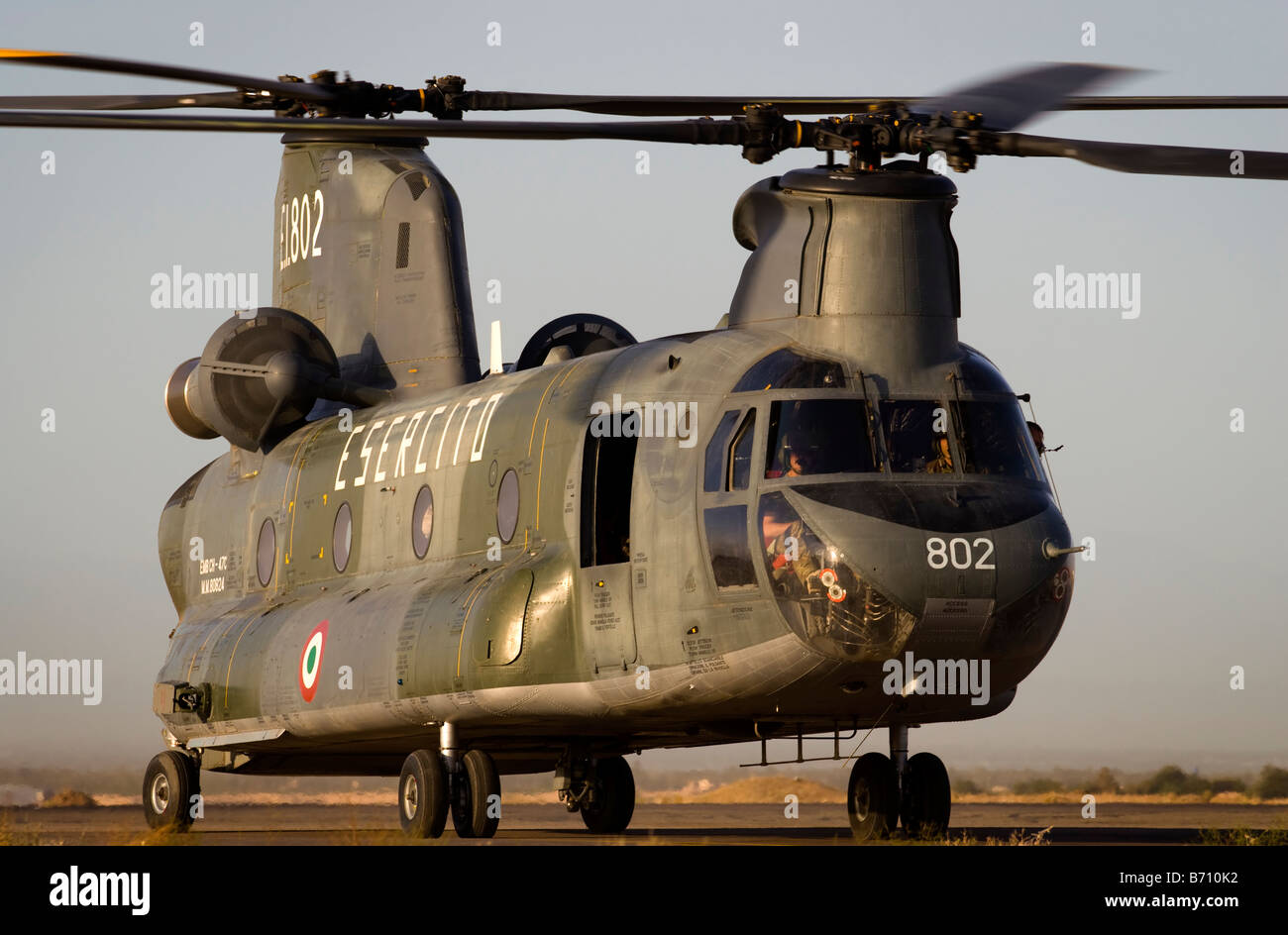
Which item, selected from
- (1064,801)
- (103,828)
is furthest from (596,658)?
(1064,801)

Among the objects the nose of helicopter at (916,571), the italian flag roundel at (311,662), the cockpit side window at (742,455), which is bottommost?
the italian flag roundel at (311,662)

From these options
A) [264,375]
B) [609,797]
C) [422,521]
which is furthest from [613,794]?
[264,375]

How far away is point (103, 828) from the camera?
2562 cm

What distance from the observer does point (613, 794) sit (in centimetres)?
2205

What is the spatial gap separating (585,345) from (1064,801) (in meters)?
15.2

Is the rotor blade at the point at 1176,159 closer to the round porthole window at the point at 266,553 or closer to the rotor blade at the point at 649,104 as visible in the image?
the rotor blade at the point at 649,104

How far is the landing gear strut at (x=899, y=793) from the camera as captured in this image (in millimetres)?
17141

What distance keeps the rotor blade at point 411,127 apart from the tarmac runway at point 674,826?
612 centimetres

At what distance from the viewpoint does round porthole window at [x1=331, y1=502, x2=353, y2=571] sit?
70.5ft

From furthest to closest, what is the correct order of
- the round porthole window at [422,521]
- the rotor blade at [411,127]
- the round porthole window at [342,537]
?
the round porthole window at [342,537] < the round porthole window at [422,521] < the rotor blade at [411,127]

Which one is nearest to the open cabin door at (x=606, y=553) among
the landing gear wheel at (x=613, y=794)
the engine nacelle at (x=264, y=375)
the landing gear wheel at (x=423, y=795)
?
the landing gear wheel at (x=423, y=795)

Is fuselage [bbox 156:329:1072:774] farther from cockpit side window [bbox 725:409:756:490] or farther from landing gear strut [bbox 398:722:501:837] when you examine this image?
landing gear strut [bbox 398:722:501:837]
